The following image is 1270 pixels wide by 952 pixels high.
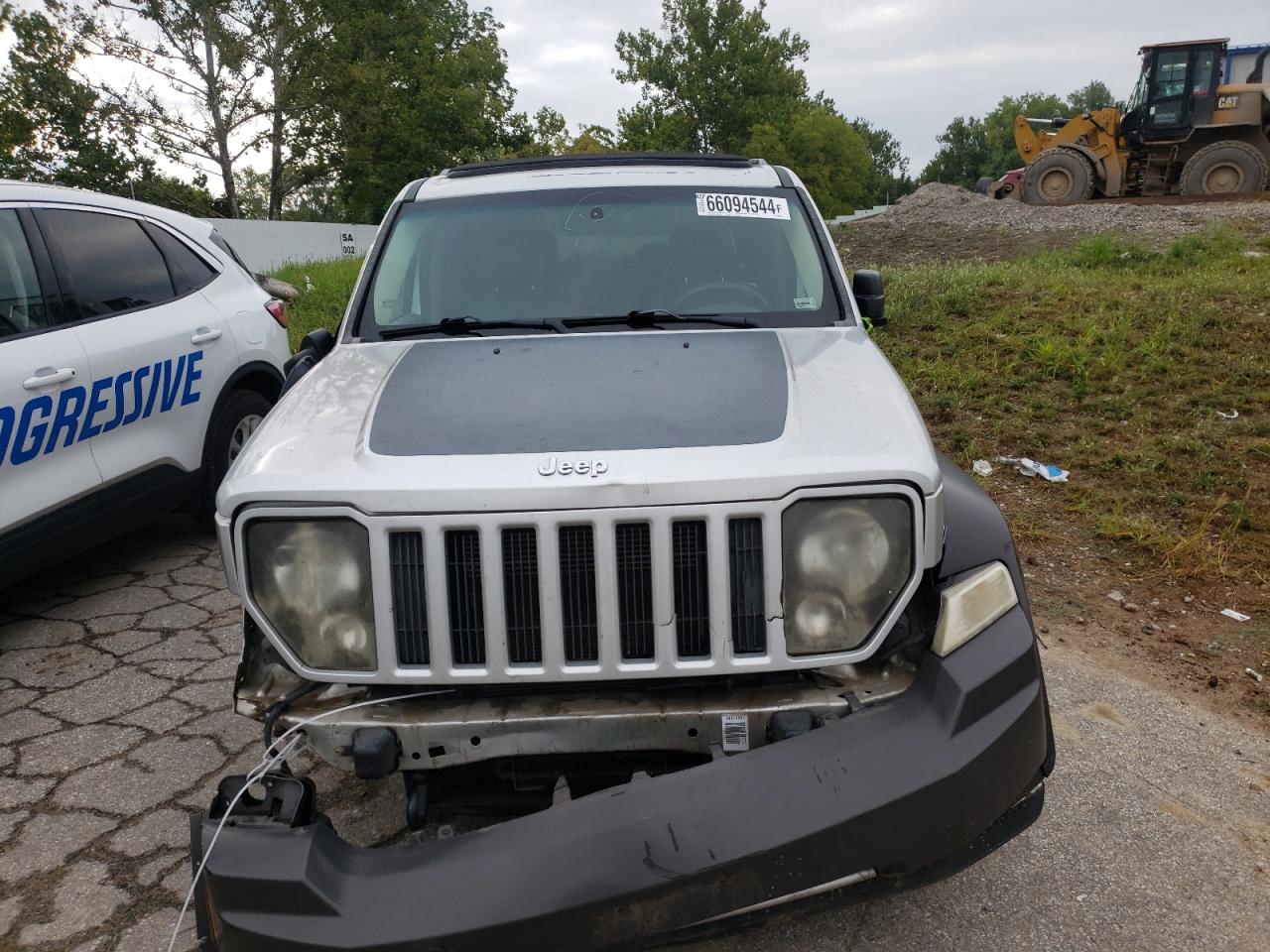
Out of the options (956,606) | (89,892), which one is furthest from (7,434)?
(956,606)

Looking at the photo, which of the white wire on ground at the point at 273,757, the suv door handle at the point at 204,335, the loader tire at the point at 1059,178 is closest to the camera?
the white wire on ground at the point at 273,757

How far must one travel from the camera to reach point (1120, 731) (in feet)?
11.1

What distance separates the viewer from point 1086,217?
575 inches

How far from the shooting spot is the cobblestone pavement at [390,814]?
2.45m

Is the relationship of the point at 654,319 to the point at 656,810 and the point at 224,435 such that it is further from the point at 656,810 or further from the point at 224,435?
the point at 224,435

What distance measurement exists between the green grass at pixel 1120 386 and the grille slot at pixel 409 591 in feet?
12.7

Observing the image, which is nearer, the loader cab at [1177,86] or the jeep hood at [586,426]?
the jeep hood at [586,426]

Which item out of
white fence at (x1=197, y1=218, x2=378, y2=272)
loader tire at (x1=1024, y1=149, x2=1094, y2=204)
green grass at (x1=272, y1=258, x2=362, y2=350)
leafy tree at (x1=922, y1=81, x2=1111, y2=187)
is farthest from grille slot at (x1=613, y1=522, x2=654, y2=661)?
leafy tree at (x1=922, y1=81, x2=1111, y2=187)

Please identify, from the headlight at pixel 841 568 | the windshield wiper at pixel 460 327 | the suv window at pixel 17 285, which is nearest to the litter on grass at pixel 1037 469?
the windshield wiper at pixel 460 327

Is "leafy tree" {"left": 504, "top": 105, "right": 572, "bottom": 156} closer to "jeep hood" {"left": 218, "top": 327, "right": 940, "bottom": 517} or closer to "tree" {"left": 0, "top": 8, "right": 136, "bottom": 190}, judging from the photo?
"tree" {"left": 0, "top": 8, "right": 136, "bottom": 190}

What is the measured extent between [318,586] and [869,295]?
7.76ft

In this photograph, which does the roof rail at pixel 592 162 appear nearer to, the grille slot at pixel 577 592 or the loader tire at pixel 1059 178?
the grille slot at pixel 577 592

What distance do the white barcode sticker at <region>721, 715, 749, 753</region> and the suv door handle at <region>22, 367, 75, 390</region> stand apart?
3.16m

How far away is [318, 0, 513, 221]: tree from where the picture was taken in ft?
108
